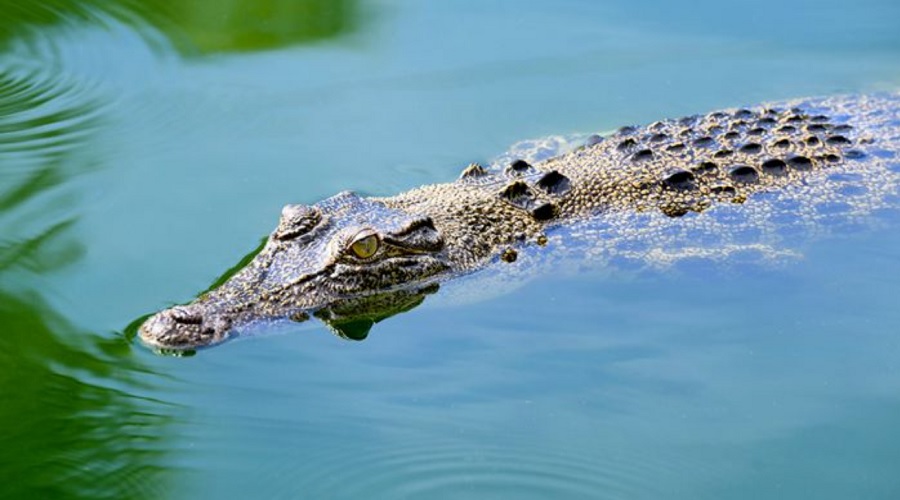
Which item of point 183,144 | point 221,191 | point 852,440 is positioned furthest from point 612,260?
point 183,144

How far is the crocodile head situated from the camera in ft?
20.7

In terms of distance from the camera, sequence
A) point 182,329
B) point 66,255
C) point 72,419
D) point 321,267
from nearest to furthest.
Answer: point 72,419
point 182,329
point 321,267
point 66,255

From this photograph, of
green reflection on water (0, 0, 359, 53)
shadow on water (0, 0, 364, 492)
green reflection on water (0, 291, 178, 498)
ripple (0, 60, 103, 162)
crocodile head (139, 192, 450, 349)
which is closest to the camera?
green reflection on water (0, 291, 178, 498)

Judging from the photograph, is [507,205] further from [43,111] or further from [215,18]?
[215,18]

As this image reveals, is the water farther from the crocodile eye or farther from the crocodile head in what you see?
the crocodile eye

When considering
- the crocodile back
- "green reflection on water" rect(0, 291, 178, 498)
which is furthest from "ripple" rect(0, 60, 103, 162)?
the crocodile back

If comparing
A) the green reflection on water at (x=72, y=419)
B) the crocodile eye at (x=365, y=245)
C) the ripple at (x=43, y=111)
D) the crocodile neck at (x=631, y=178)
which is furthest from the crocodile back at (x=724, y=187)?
Answer: the ripple at (x=43, y=111)

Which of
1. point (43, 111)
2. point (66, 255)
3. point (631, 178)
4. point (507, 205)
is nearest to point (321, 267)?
point (507, 205)

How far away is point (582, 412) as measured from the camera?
18.4 feet

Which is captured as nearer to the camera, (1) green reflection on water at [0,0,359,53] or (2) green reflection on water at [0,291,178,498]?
(2) green reflection on water at [0,291,178,498]

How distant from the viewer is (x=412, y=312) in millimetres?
6520

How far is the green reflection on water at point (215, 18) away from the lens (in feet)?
32.6

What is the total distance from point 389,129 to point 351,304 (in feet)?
7.88

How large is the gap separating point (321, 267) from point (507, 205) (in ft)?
4.14
